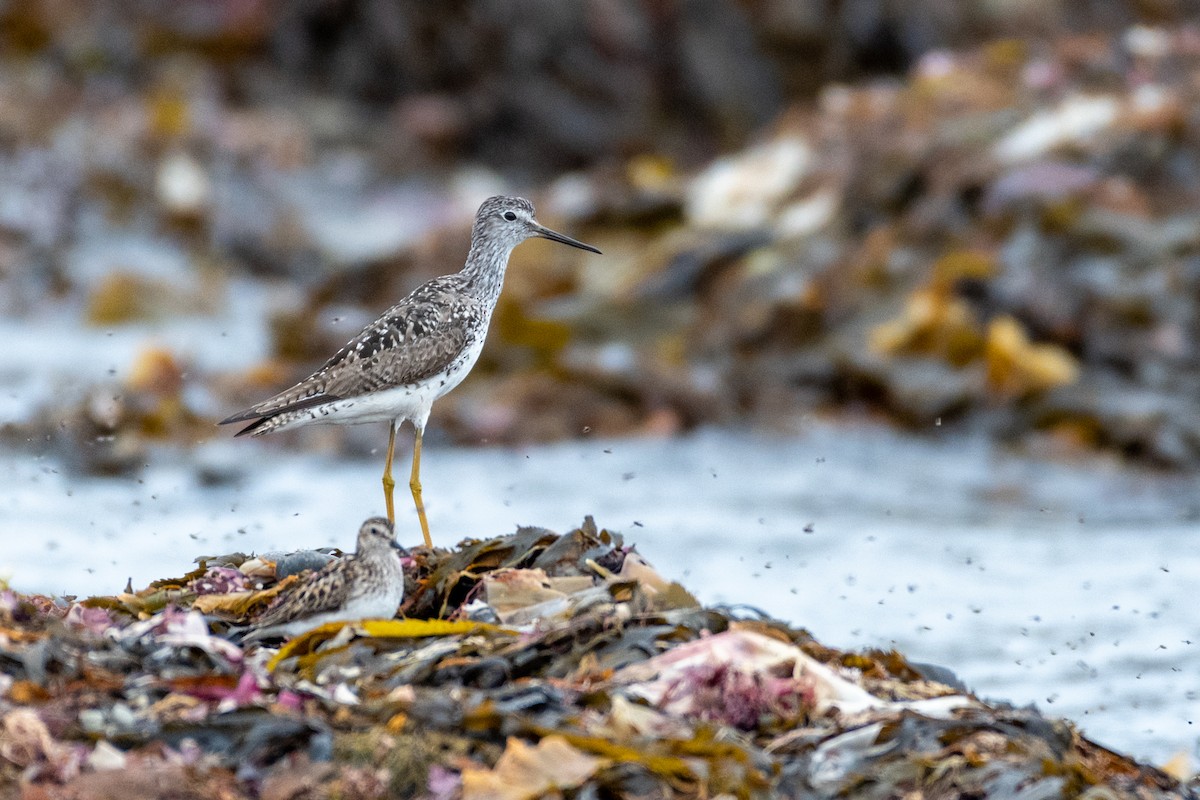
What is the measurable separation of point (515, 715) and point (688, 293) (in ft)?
26.4

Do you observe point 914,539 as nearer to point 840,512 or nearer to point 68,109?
point 840,512

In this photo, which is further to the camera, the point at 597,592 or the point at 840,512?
the point at 840,512

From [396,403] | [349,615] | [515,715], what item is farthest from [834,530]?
[515,715]

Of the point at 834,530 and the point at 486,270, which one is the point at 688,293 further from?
the point at 486,270

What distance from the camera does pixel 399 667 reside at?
3889 mm

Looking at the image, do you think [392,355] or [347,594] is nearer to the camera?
[347,594]

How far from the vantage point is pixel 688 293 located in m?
11.4

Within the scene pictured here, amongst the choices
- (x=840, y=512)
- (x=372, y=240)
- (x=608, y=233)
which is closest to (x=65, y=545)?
(x=840, y=512)

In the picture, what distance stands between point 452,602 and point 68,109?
1150 centimetres

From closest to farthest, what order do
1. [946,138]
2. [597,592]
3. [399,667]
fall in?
[399,667] < [597,592] < [946,138]

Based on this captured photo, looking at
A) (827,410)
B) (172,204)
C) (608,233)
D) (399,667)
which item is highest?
(172,204)

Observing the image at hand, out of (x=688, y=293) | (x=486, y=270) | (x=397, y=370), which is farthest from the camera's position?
(x=688, y=293)

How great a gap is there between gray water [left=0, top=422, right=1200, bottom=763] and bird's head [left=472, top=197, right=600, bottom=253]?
192 cm

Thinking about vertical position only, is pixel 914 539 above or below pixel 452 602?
above
